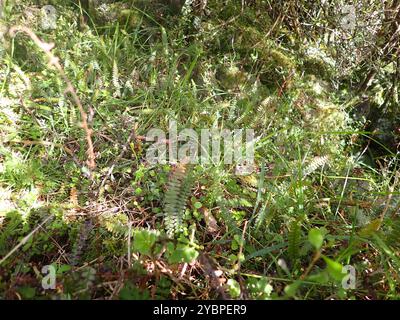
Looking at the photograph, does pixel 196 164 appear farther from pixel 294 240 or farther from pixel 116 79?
pixel 116 79

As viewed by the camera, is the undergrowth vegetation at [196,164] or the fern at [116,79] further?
the fern at [116,79]

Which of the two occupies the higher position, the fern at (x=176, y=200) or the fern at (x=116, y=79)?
the fern at (x=116, y=79)

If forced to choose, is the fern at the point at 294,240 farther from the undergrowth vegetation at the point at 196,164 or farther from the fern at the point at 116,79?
the fern at the point at 116,79

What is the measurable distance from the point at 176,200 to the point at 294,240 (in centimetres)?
65

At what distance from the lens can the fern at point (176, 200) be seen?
1.73 meters

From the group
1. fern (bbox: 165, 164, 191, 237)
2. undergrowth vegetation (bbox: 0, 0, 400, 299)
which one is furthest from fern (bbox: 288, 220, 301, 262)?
fern (bbox: 165, 164, 191, 237)

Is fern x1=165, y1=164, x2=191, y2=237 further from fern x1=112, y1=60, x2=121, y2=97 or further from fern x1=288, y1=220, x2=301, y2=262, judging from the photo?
fern x1=112, y1=60, x2=121, y2=97

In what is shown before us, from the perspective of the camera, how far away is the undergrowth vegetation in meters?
1.61

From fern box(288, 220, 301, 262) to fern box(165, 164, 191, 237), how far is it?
1.89 feet

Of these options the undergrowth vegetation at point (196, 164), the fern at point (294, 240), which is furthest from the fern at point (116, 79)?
the fern at point (294, 240)

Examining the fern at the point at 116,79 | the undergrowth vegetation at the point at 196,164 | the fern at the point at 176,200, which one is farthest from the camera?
the fern at the point at 116,79
